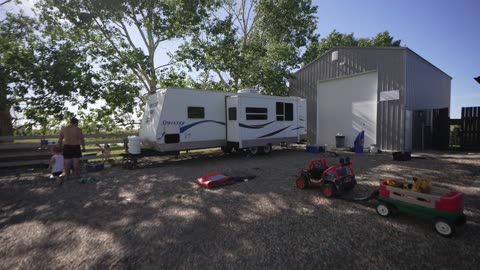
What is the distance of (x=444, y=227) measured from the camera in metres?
3.21

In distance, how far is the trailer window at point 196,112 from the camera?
938cm

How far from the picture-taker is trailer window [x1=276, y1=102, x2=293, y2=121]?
11.6 metres

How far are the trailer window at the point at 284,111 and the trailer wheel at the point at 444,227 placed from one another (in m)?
8.63

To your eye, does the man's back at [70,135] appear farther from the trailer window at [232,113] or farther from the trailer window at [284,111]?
the trailer window at [284,111]

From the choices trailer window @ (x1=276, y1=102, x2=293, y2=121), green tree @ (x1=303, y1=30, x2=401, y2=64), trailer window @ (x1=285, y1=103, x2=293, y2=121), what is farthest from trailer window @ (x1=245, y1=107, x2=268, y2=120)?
green tree @ (x1=303, y1=30, x2=401, y2=64)

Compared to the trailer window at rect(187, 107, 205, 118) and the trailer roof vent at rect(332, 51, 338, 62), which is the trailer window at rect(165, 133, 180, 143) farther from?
the trailer roof vent at rect(332, 51, 338, 62)

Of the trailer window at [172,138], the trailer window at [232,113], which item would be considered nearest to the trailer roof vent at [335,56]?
the trailer window at [232,113]

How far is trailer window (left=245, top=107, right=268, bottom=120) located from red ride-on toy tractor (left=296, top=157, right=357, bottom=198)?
16.9ft

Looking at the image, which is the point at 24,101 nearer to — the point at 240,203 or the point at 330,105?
the point at 240,203

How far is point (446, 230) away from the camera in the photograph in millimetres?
3184

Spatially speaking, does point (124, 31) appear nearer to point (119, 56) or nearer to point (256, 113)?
point (119, 56)

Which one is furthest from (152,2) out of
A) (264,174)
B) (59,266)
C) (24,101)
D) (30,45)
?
(59,266)

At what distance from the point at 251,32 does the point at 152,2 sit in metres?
9.59

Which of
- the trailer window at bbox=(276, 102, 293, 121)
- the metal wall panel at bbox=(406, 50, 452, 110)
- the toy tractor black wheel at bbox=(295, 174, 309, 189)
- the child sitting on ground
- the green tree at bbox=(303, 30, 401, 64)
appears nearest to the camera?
the toy tractor black wheel at bbox=(295, 174, 309, 189)
